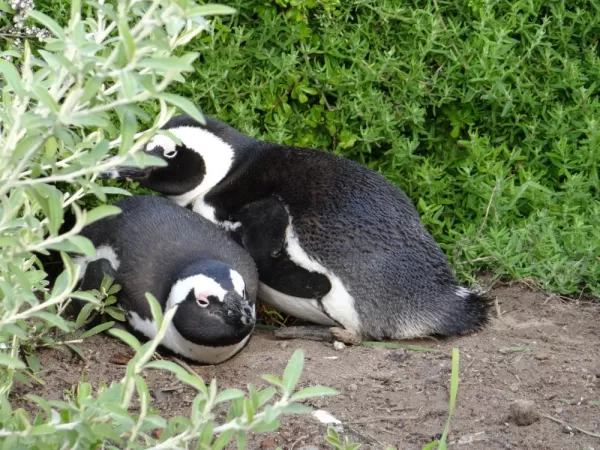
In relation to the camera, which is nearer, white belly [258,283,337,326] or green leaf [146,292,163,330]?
green leaf [146,292,163,330]

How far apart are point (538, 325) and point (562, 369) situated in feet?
1.71

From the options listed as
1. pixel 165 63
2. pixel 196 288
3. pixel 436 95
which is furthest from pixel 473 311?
pixel 165 63

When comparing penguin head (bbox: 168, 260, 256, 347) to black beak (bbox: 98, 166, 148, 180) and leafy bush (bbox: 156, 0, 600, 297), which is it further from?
leafy bush (bbox: 156, 0, 600, 297)

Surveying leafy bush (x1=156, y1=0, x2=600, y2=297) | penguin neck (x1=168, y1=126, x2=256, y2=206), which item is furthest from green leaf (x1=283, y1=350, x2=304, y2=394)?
leafy bush (x1=156, y1=0, x2=600, y2=297)

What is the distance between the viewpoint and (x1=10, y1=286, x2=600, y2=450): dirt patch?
2846mm

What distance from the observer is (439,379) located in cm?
328

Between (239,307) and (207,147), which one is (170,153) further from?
(239,307)

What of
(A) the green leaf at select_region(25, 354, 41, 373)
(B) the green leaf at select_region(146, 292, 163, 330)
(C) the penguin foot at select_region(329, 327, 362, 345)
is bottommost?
(C) the penguin foot at select_region(329, 327, 362, 345)

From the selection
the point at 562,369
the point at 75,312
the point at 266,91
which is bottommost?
the point at 75,312

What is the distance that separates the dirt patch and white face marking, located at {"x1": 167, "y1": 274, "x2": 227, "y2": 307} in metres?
0.27

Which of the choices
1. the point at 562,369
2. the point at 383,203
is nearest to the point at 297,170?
the point at 383,203

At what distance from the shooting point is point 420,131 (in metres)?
4.62

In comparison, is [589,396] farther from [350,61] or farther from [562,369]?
[350,61]

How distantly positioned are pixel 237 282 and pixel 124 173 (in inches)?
33.1
